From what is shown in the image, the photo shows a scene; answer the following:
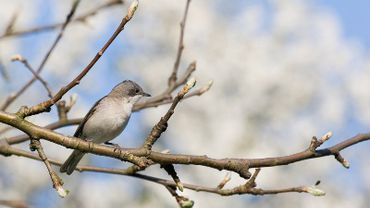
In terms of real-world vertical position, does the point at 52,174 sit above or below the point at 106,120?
above

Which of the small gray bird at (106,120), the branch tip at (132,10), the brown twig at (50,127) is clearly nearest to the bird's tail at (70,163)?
the small gray bird at (106,120)

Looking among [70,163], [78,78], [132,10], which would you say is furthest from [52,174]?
[70,163]

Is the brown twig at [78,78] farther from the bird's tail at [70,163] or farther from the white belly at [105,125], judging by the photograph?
the white belly at [105,125]

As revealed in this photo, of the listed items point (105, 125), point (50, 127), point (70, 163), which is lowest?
point (70, 163)

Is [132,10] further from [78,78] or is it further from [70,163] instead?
[70,163]

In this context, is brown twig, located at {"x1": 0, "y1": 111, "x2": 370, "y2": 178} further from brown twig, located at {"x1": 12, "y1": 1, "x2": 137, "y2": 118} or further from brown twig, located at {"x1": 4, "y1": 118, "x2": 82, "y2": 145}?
brown twig, located at {"x1": 4, "y1": 118, "x2": 82, "y2": 145}

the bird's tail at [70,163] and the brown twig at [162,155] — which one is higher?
the brown twig at [162,155]

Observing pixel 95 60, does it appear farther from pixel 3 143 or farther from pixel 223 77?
pixel 223 77

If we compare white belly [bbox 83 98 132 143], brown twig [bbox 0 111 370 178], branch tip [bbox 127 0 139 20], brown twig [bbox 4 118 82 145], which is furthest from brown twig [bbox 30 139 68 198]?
white belly [bbox 83 98 132 143]

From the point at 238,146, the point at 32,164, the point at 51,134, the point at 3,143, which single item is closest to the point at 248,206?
the point at 238,146

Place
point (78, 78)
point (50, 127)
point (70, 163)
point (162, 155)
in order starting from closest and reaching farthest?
point (78, 78) < point (162, 155) < point (50, 127) < point (70, 163)

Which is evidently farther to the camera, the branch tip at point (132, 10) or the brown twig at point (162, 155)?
the brown twig at point (162, 155)

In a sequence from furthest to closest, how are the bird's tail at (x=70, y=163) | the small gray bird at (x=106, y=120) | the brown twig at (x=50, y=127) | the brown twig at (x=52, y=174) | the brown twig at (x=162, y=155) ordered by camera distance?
the small gray bird at (x=106, y=120), the bird's tail at (x=70, y=163), the brown twig at (x=50, y=127), the brown twig at (x=162, y=155), the brown twig at (x=52, y=174)

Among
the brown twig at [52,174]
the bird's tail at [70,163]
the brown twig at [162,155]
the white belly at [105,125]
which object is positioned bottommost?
the bird's tail at [70,163]
